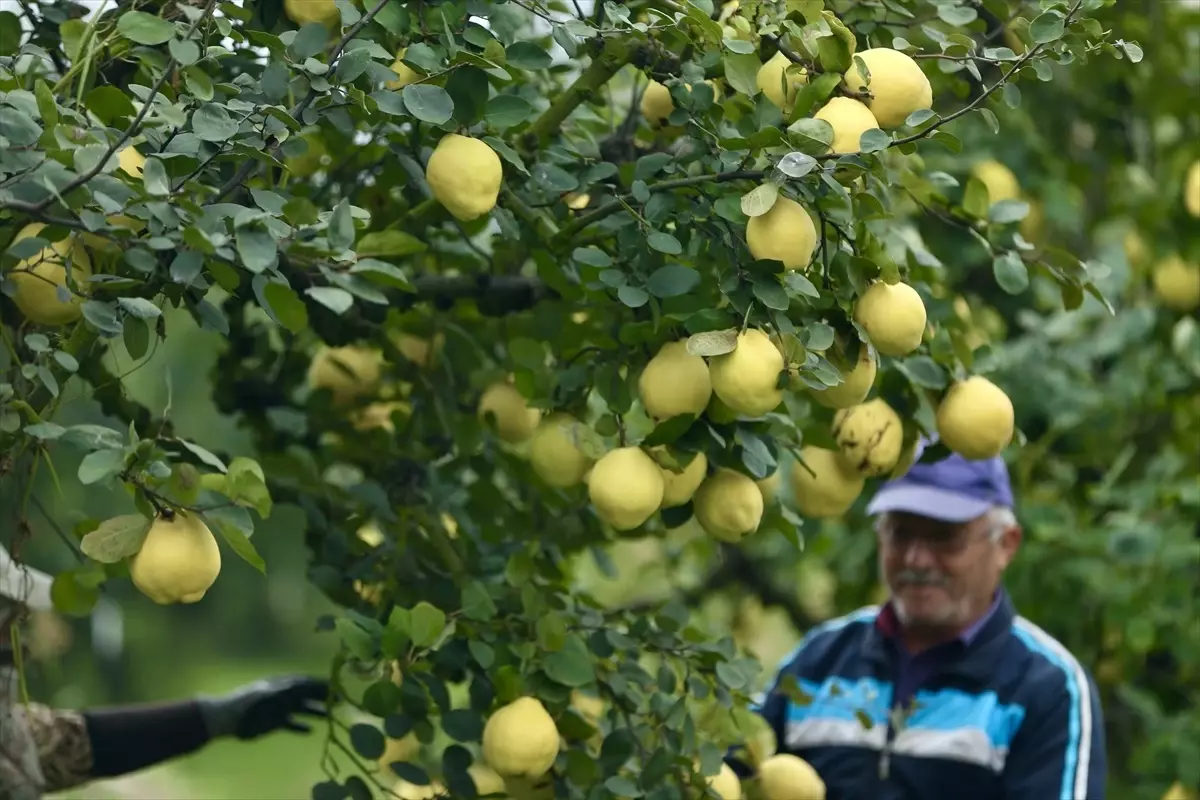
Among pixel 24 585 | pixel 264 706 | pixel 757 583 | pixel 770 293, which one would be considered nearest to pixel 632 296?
pixel 770 293

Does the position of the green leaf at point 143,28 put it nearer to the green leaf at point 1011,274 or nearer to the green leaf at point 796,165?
the green leaf at point 796,165

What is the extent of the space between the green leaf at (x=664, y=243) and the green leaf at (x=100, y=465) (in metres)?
0.57

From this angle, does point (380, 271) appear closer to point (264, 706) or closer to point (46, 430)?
point (46, 430)

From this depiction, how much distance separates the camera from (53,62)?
5.94ft

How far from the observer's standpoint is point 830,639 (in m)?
2.93

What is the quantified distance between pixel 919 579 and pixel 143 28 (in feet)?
5.58

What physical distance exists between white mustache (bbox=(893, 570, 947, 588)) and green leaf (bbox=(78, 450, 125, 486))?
1.61 m

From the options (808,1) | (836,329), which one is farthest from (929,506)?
(808,1)

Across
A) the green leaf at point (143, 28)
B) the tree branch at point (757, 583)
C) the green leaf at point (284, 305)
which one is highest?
the green leaf at point (143, 28)

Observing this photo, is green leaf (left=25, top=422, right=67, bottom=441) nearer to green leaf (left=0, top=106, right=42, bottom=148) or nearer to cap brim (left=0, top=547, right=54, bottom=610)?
green leaf (left=0, top=106, right=42, bottom=148)

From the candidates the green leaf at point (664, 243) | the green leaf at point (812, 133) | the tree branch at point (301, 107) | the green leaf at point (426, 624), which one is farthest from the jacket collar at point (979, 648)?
the tree branch at point (301, 107)

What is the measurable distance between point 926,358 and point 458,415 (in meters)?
0.66

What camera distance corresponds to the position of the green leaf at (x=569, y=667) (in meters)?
1.89

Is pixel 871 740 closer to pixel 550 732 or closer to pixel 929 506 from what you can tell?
pixel 929 506
